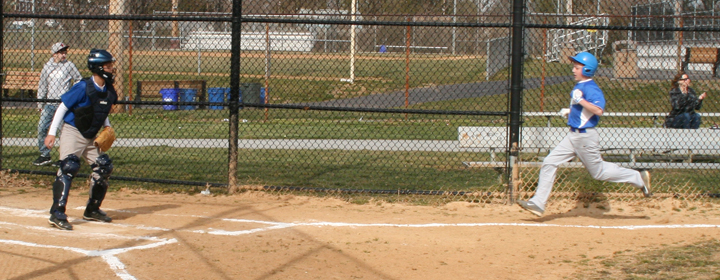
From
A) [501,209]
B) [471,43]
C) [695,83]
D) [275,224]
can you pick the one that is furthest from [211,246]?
[695,83]

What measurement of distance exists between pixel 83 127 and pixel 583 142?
4721 millimetres

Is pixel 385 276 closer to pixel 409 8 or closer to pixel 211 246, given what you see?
pixel 211 246

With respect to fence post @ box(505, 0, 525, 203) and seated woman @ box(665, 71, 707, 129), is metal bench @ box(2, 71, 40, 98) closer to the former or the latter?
fence post @ box(505, 0, 525, 203)

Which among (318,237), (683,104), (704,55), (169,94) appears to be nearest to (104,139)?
(318,237)

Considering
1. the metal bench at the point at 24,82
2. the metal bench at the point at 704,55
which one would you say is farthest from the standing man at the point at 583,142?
the metal bench at the point at 24,82

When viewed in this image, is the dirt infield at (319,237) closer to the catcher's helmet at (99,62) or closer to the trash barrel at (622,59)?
the catcher's helmet at (99,62)

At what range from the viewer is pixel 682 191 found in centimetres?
834

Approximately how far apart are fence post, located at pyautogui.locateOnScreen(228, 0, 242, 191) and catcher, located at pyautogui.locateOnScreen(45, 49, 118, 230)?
164 cm

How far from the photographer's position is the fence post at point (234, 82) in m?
7.72

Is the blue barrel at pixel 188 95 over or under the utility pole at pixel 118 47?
under

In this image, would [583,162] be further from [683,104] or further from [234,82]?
[683,104]

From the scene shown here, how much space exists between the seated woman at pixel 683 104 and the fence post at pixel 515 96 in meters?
4.45

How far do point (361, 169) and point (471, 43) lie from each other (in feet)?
12.7

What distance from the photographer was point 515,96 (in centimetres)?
747
